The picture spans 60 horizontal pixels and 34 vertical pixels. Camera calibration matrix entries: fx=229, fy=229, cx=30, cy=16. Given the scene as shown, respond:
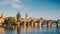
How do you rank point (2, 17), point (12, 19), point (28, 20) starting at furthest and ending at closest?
point (28, 20)
point (2, 17)
point (12, 19)

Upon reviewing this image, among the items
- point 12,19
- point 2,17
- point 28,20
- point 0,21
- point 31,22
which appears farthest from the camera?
point 28,20

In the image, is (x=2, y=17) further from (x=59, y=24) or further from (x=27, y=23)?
(x=59, y=24)

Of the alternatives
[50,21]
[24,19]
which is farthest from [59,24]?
[24,19]

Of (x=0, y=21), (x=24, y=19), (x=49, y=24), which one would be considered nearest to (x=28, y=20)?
(x=24, y=19)

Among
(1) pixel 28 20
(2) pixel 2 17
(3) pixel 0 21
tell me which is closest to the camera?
(3) pixel 0 21

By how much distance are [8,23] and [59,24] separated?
2665cm

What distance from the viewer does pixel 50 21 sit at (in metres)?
94.8

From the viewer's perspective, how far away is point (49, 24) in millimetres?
94625

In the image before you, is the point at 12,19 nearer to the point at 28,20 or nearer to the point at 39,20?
the point at 39,20

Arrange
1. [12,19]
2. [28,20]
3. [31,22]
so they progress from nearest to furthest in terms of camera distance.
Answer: [12,19], [31,22], [28,20]

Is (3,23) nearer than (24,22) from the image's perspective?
Yes

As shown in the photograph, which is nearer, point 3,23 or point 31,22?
point 3,23

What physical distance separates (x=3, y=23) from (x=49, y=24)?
21.1 metres

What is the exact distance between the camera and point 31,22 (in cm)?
10056
